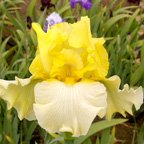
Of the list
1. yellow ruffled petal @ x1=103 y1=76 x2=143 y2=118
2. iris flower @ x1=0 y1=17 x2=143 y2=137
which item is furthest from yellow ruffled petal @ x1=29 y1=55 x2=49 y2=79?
yellow ruffled petal @ x1=103 y1=76 x2=143 y2=118

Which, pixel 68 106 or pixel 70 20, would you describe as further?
pixel 70 20

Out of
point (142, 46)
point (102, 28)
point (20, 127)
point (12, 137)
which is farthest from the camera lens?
point (102, 28)

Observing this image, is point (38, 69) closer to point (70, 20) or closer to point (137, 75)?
point (137, 75)

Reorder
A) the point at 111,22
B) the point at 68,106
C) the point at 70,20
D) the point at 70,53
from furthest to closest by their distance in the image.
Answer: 1. the point at 70,20
2. the point at 111,22
3. the point at 70,53
4. the point at 68,106

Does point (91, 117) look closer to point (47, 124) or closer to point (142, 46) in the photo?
point (47, 124)

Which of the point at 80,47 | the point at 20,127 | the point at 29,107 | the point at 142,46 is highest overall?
the point at 80,47

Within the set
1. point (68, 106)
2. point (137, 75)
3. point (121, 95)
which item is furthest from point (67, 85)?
point (137, 75)

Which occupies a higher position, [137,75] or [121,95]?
[121,95]

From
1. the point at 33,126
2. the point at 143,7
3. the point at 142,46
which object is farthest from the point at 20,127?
the point at 143,7
